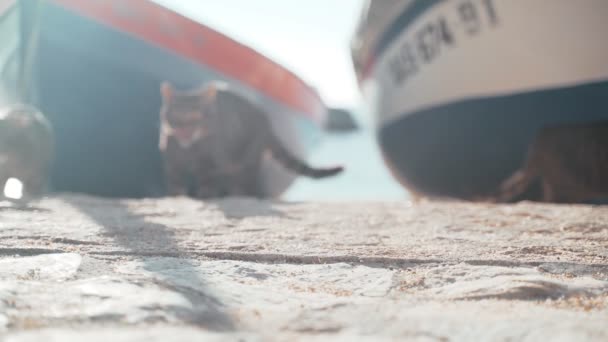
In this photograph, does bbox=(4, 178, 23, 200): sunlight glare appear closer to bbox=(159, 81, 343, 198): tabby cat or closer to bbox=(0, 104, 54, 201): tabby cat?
bbox=(0, 104, 54, 201): tabby cat

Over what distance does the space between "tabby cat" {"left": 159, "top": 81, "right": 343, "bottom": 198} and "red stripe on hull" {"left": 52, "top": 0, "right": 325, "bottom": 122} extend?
799 mm

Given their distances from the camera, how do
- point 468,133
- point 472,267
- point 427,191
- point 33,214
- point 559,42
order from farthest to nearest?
1. point 427,191
2. point 468,133
3. point 559,42
4. point 33,214
5. point 472,267

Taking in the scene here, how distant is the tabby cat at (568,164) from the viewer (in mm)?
3469

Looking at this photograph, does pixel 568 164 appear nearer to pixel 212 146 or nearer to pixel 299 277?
pixel 212 146

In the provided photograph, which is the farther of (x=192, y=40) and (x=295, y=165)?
(x=192, y=40)

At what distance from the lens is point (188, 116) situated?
3781mm

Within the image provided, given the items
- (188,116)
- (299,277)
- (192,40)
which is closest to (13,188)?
(188,116)

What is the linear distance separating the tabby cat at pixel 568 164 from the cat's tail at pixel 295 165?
4.29 feet

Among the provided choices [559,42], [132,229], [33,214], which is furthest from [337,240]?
[559,42]

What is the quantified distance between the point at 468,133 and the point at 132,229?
2878 mm

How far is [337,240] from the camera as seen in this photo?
170cm

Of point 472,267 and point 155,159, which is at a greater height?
point 155,159

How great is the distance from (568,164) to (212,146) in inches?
97.6

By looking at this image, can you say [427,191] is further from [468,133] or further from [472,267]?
[472,267]
